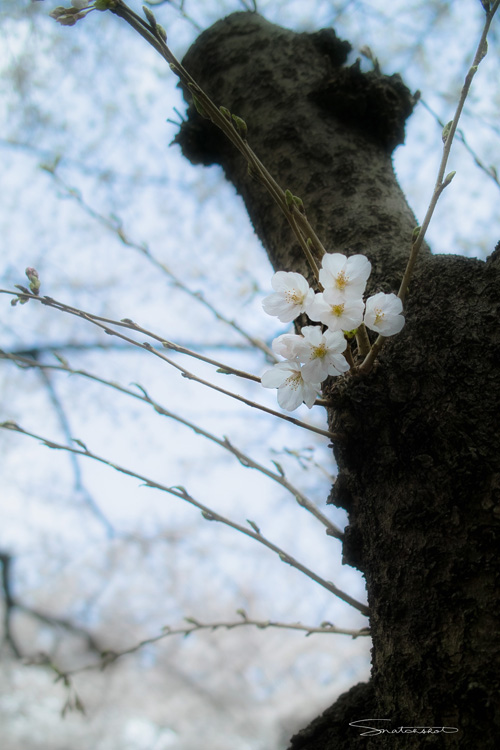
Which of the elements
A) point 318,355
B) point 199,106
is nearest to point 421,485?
point 318,355

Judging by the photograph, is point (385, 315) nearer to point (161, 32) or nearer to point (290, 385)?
point (290, 385)

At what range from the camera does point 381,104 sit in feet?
3.29

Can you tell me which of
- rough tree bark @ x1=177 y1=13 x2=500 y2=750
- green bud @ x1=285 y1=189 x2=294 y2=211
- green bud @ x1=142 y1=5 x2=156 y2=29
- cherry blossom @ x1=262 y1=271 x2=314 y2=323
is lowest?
rough tree bark @ x1=177 y1=13 x2=500 y2=750

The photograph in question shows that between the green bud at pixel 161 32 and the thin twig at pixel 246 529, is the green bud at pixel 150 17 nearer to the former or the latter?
the green bud at pixel 161 32

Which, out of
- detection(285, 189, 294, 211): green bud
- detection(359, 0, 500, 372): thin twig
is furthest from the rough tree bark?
detection(285, 189, 294, 211): green bud

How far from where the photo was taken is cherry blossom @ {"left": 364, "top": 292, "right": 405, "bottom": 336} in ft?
1.75

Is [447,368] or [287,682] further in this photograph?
[287,682]

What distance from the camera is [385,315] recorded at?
1.77 ft

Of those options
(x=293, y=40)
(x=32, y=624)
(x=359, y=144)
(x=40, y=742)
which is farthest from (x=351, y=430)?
(x=40, y=742)

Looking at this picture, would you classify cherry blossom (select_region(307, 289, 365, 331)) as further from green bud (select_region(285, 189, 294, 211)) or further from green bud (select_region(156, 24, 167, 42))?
green bud (select_region(156, 24, 167, 42))

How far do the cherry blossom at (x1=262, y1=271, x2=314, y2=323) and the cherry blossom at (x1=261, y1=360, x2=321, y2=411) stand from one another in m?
0.07

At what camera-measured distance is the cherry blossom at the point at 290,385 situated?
59 cm

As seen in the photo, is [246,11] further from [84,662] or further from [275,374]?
[84,662]

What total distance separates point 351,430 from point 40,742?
3.15 metres
